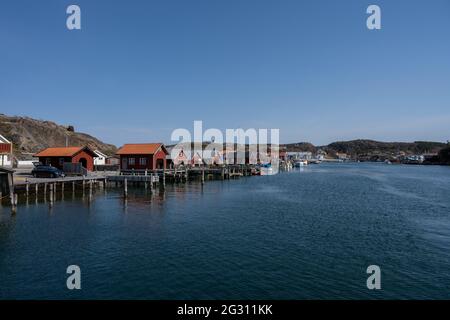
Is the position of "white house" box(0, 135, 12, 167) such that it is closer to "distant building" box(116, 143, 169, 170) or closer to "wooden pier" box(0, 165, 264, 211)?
"wooden pier" box(0, 165, 264, 211)

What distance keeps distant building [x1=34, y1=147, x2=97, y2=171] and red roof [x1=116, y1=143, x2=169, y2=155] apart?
6.39 meters

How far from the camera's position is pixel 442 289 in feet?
53.6

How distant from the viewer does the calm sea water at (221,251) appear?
52.6ft

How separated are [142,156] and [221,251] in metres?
45.2

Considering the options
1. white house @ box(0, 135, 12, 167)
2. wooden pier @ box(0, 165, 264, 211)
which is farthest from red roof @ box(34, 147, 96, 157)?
wooden pier @ box(0, 165, 264, 211)

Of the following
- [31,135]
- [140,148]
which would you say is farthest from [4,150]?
[31,135]

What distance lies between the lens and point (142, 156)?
208 feet

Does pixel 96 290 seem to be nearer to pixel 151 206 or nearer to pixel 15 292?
pixel 15 292

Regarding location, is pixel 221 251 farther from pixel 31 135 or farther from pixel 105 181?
pixel 31 135

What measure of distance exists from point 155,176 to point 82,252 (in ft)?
119

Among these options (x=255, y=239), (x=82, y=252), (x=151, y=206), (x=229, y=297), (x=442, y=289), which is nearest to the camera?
(x=229, y=297)
